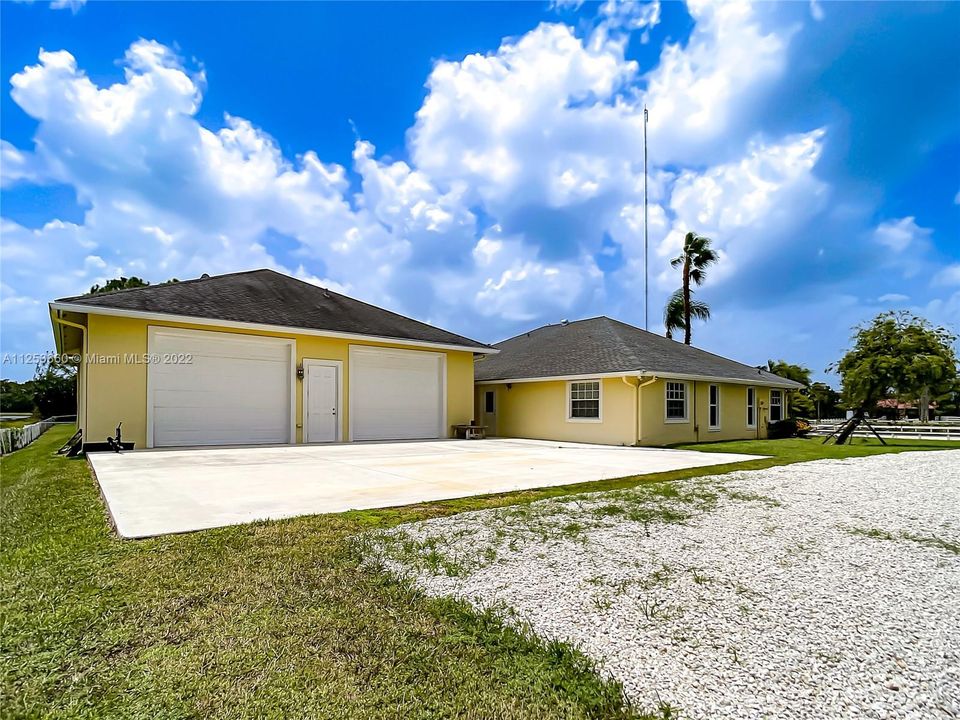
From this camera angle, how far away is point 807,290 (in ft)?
81.7

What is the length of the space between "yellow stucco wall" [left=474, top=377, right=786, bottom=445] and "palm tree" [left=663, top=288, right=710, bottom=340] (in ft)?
29.9

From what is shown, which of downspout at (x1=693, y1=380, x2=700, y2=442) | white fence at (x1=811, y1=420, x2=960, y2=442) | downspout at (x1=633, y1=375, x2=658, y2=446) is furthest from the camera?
white fence at (x1=811, y1=420, x2=960, y2=442)

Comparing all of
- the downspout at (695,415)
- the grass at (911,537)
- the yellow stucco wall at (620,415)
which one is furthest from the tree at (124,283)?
the grass at (911,537)

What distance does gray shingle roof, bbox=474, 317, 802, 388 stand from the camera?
637 inches

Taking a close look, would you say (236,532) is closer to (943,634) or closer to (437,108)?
(943,634)

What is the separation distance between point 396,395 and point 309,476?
8089 millimetres

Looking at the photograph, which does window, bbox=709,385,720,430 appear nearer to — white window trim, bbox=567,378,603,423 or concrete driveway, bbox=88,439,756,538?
white window trim, bbox=567,378,603,423

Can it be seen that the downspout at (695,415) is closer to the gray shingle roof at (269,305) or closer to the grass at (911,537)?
the gray shingle roof at (269,305)

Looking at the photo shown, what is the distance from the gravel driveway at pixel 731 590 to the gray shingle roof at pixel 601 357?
33.3 feet

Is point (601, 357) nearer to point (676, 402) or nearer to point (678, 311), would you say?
point (676, 402)

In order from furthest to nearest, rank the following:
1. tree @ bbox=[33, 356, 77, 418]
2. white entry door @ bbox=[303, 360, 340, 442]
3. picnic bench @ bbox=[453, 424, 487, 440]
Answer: tree @ bbox=[33, 356, 77, 418] < picnic bench @ bbox=[453, 424, 487, 440] < white entry door @ bbox=[303, 360, 340, 442]

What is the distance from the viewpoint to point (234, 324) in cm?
1255

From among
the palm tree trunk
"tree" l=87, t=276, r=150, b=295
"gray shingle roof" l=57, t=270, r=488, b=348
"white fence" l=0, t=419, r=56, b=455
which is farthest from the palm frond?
"tree" l=87, t=276, r=150, b=295

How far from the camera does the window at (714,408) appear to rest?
1812 cm
